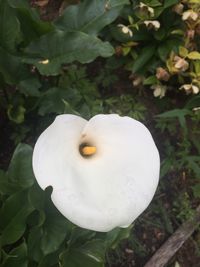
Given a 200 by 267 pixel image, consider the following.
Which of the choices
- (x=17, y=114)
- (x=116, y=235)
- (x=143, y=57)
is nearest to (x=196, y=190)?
(x=116, y=235)

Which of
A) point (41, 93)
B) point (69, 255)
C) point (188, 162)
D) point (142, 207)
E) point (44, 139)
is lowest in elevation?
point (188, 162)

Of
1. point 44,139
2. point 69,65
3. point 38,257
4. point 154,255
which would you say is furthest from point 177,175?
point 44,139

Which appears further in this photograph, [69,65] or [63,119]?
[69,65]

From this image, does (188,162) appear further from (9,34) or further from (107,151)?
(9,34)

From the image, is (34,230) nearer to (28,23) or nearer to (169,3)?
(28,23)

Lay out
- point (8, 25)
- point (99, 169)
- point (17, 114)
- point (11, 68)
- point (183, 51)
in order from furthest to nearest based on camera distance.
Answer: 1. point (183, 51)
2. point (17, 114)
3. point (11, 68)
4. point (8, 25)
5. point (99, 169)

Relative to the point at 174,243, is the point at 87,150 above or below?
above

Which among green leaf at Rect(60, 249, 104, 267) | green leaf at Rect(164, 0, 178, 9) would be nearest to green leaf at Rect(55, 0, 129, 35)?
green leaf at Rect(164, 0, 178, 9)
